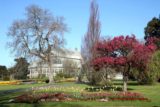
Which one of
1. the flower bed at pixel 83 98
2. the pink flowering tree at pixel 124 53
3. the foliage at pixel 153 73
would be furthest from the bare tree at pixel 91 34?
the flower bed at pixel 83 98

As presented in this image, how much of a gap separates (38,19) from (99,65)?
37184 mm

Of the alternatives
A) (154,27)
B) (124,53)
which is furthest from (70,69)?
(124,53)

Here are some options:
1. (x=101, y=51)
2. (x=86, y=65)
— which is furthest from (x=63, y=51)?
(x=101, y=51)

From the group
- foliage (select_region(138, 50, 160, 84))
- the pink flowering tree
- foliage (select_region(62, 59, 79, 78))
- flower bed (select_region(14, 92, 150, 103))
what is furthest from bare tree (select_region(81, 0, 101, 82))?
foliage (select_region(62, 59, 79, 78))

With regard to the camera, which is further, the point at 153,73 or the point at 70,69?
the point at 70,69

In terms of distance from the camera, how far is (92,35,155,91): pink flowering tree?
31.3m

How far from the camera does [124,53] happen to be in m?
32.2

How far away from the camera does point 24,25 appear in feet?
218

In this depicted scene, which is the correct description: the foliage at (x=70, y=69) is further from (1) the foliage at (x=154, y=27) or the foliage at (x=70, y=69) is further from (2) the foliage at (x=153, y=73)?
(2) the foliage at (x=153, y=73)

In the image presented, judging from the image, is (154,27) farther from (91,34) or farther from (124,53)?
(124,53)

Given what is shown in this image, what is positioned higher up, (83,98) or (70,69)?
(70,69)

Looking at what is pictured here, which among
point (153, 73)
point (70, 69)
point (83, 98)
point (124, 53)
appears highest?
point (70, 69)

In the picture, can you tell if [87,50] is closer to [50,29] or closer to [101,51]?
[50,29]

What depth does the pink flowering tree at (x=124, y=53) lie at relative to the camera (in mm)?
31328
